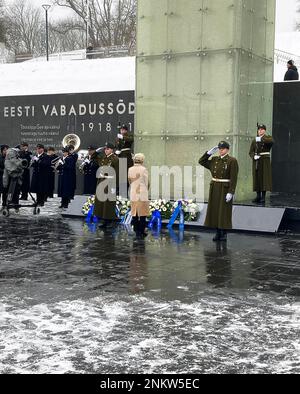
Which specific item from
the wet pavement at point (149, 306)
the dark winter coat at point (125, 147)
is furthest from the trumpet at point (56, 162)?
the wet pavement at point (149, 306)

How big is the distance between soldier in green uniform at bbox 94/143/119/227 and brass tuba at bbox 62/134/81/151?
752 centimetres

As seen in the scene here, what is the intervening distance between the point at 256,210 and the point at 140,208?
2353 millimetres

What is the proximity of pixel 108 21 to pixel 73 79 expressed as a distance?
34.8 meters

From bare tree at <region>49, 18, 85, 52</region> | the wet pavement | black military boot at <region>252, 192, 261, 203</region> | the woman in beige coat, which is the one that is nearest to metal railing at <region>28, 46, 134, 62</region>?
black military boot at <region>252, 192, 261, 203</region>

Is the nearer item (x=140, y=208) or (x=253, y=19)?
(x=140, y=208)

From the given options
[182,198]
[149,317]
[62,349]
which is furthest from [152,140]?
[62,349]

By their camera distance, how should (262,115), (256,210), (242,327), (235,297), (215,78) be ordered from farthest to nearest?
(262,115) → (215,78) → (256,210) → (235,297) → (242,327)

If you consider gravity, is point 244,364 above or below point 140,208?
below

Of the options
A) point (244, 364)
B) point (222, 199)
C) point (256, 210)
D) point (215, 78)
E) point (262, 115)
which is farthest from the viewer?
point (262, 115)

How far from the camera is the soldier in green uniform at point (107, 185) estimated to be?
11.4m

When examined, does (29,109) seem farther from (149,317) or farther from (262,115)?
(149,317)

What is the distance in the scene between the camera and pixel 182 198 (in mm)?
12531

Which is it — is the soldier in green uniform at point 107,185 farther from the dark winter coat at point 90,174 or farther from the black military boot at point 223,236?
the dark winter coat at point 90,174

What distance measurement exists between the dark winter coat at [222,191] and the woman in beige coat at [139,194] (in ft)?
3.95
